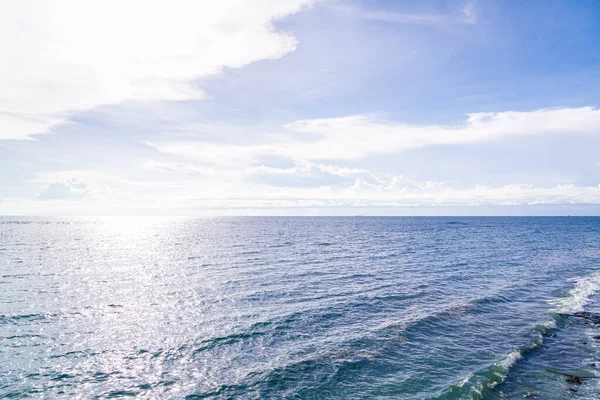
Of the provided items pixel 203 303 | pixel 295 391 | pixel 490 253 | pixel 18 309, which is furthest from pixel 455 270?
pixel 18 309

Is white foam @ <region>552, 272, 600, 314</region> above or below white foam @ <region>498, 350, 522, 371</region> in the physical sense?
below

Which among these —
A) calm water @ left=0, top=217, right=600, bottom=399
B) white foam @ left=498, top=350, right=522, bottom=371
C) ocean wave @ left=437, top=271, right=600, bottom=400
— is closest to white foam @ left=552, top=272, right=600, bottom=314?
ocean wave @ left=437, top=271, right=600, bottom=400

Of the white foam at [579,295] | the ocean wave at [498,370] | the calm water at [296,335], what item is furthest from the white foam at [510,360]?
the white foam at [579,295]

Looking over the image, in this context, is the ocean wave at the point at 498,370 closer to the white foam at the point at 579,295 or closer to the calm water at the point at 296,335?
the white foam at the point at 579,295

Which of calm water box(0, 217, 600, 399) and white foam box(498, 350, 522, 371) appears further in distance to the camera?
white foam box(498, 350, 522, 371)

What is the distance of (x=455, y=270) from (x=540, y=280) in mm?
11189

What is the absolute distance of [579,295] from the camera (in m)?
39.1

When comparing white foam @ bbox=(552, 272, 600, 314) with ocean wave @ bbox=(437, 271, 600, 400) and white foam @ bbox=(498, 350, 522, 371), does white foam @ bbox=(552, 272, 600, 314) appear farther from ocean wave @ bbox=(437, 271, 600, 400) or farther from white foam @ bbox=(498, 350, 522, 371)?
white foam @ bbox=(498, 350, 522, 371)

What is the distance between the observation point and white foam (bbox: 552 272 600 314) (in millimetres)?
33816

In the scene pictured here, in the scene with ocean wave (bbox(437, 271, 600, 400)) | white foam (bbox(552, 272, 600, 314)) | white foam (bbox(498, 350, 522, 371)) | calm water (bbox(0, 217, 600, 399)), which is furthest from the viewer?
white foam (bbox(552, 272, 600, 314))

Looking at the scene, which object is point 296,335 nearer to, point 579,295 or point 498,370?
point 498,370

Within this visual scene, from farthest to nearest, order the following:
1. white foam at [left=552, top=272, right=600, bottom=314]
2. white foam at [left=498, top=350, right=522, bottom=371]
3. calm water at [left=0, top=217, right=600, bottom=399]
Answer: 1. white foam at [left=552, top=272, right=600, bottom=314]
2. white foam at [left=498, top=350, right=522, bottom=371]
3. calm water at [left=0, top=217, right=600, bottom=399]

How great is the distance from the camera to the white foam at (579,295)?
33816 millimetres

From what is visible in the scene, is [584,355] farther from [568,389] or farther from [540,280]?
[540,280]
